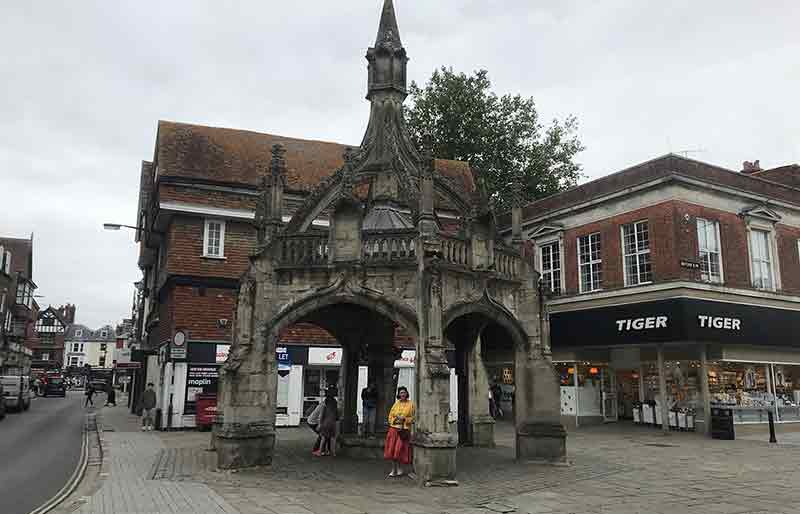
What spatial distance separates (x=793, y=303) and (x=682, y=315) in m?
6.63

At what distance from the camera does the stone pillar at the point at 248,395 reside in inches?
482

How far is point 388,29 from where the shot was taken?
52.9ft

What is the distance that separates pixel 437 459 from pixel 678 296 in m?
13.8

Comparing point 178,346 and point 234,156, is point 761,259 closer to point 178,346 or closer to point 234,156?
point 234,156

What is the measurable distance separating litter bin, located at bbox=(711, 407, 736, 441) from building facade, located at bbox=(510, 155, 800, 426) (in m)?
1.16

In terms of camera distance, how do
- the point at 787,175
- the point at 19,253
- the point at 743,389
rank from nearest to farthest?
the point at 743,389 → the point at 787,175 → the point at 19,253

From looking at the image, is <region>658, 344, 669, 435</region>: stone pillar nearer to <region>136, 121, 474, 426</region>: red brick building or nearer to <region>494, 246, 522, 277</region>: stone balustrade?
<region>136, 121, 474, 426</region>: red brick building

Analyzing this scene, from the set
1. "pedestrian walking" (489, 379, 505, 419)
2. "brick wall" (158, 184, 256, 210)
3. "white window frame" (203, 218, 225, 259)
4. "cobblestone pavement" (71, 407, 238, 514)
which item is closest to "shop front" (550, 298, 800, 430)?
"pedestrian walking" (489, 379, 505, 419)

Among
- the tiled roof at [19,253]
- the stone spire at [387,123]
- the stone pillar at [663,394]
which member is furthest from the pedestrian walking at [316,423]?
the tiled roof at [19,253]

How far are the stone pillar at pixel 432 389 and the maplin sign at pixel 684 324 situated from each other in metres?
12.7

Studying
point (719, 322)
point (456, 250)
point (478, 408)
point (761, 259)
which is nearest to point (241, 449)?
point (456, 250)

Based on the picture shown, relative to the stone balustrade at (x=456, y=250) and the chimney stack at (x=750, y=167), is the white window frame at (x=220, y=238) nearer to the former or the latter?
the stone balustrade at (x=456, y=250)

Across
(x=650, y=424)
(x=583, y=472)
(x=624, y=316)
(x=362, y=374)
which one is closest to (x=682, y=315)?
(x=624, y=316)

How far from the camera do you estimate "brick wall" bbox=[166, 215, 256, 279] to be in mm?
23547
